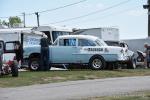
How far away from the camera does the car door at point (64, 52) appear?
25453mm

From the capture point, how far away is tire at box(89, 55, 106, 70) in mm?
25016

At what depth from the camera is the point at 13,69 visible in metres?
20.6

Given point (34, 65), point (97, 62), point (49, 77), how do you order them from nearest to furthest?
point (49, 77) → point (97, 62) → point (34, 65)

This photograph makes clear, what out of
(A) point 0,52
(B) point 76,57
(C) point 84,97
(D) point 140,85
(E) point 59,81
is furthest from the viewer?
(B) point 76,57

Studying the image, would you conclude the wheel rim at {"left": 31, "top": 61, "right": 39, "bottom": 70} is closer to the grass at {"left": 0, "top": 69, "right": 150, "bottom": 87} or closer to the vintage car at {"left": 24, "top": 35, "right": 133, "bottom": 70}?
the vintage car at {"left": 24, "top": 35, "right": 133, "bottom": 70}

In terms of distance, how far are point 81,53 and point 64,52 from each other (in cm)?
88

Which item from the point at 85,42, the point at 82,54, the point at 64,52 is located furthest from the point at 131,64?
the point at 64,52

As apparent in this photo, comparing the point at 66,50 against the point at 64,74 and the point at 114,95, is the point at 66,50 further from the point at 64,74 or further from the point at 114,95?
the point at 114,95

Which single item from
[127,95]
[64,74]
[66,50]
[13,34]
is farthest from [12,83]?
[13,34]

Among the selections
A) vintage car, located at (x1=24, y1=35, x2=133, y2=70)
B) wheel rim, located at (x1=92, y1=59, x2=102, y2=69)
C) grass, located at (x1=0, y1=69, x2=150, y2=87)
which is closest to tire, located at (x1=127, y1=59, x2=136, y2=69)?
vintage car, located at (x1=24, y1=35, x2=133, y2=70)

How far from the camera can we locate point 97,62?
2512cm

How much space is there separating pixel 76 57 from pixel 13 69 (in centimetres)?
555

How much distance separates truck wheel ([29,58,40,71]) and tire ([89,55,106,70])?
2.76 meters

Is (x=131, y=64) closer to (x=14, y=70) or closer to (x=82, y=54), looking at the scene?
(x=82, y=54)
